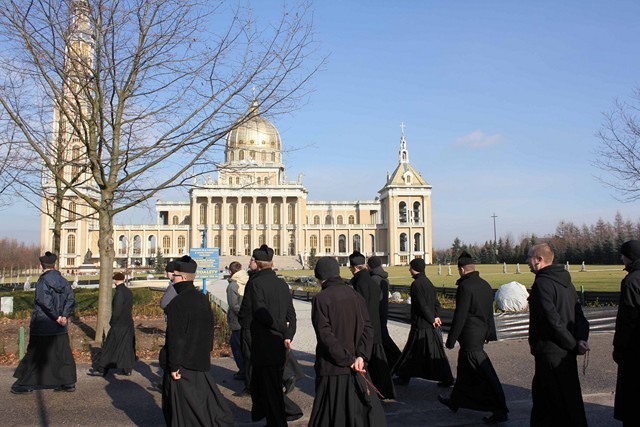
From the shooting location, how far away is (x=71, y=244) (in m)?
85.9

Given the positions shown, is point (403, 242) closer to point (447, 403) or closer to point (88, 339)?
point (88, 339)

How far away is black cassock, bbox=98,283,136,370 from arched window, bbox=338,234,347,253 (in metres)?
89.7

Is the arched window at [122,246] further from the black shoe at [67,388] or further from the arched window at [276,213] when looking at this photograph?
the black shoe at [67,388]

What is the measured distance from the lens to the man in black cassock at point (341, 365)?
5.15 m

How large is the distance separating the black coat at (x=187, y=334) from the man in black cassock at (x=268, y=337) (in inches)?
35.4

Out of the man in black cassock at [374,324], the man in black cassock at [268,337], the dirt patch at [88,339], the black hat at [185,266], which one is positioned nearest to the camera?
the black hat at [185,266]

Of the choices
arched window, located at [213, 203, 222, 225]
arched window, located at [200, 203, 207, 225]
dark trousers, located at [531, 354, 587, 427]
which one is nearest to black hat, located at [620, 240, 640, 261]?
dark trousers, located at [531, 354, 587, 427]

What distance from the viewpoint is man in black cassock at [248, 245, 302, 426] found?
6.20m

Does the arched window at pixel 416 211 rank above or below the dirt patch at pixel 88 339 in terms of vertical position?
above

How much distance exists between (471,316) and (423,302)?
1.42 meters

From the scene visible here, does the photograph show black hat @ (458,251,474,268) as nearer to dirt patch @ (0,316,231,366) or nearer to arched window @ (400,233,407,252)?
A: dirt patch @ (0,316,231,366)

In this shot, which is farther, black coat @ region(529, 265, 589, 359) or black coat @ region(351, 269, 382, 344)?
black coat @ region(351, 269, 382, 344)

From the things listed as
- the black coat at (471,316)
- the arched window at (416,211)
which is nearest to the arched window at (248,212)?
the arched window at (416,211)

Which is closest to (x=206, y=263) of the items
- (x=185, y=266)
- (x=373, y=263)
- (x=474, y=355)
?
(x=373, y=263)
